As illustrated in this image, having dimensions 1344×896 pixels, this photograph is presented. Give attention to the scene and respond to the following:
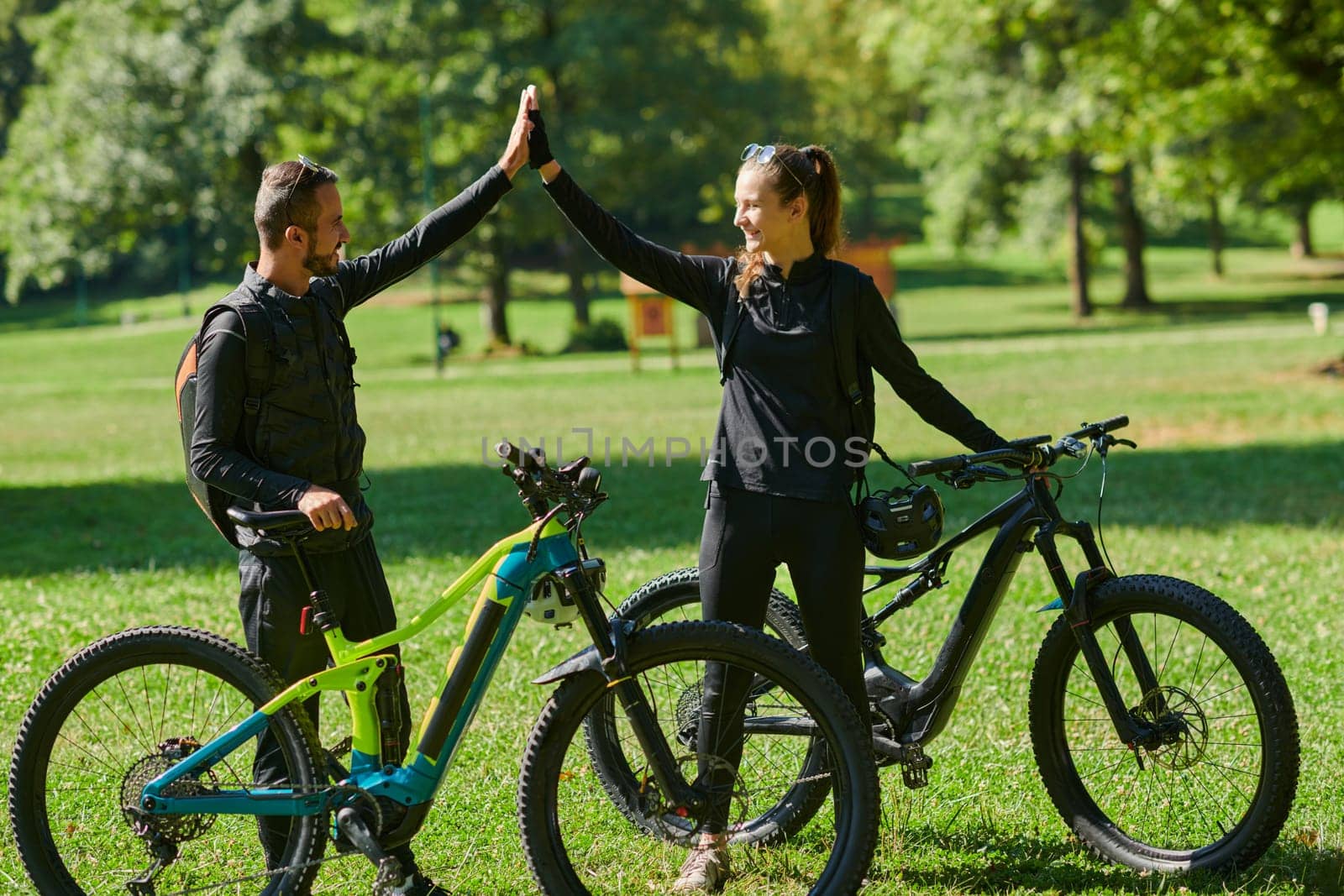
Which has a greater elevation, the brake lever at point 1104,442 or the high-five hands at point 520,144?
the high-five hands at point 520,144

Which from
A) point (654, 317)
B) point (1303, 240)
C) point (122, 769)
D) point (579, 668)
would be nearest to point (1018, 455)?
point (579, 668)

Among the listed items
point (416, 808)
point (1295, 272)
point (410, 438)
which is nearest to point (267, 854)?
point (416, 808)

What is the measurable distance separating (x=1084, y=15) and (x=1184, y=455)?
13430 millimetres

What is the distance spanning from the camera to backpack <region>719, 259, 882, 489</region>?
402 centimetres

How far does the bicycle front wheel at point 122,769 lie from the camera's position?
3891mm

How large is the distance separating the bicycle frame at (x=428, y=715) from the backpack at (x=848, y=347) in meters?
0.75

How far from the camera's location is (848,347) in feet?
13.2

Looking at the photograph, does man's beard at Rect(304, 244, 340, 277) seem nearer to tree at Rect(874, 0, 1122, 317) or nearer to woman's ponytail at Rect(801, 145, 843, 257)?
woman's ponytail at Rect(801, 145, 843, 257)

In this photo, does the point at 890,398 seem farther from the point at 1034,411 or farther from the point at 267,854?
the point at 267,854

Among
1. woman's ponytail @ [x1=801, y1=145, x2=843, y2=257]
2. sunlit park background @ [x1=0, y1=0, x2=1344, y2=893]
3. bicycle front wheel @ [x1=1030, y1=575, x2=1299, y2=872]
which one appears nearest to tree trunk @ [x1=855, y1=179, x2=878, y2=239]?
sunlit park background @ [x1=0, y1=0, x2=1344, y2=893]

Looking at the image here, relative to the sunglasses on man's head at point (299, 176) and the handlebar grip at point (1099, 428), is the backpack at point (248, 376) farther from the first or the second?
the handlebar grip at point (1099, 428)

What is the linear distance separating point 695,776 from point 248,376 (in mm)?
1643

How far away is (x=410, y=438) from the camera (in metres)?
18.0

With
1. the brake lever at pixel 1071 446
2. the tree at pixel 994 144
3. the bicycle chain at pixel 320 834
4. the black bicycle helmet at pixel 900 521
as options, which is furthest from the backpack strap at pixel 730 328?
the tree at pixel 994 144
